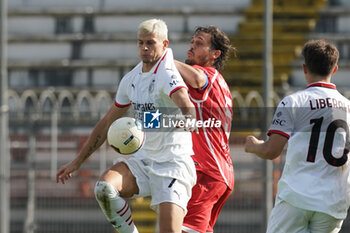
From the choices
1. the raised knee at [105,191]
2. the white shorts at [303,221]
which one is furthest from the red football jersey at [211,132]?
the white shorts at [303,221]

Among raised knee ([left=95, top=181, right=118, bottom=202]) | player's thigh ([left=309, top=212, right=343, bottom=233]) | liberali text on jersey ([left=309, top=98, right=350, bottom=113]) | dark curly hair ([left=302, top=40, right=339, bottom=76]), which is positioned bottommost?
player's thigh ([left=309, top=212, right=343, bottom=233])

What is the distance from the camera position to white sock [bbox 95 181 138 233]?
19.3 feet

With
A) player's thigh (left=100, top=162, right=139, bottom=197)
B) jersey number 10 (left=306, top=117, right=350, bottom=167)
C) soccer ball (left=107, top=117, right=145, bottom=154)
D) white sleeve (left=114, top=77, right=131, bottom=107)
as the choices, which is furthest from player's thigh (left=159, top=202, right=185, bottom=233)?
jersey number 10 (left=306, top=117, right=350, bottom=167)

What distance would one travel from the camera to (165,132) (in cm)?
Answer: 616

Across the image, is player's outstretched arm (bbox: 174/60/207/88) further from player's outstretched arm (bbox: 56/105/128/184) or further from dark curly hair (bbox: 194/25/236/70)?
player's outstretched arm (bbox: 56/105/128/184)

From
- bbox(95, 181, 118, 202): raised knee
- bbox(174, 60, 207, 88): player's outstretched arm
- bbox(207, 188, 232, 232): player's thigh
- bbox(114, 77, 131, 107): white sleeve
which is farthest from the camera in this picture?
bbox(207, 188, 232, 232): player's thigh

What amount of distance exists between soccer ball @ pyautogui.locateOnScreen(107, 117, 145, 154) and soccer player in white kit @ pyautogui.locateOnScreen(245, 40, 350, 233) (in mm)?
949

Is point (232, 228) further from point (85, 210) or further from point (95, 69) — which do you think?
point (95, 69)

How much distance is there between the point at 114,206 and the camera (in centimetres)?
601

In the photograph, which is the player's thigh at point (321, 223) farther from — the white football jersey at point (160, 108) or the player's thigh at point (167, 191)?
the white football jersey at point (160, 108)

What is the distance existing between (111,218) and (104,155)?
5.41 m

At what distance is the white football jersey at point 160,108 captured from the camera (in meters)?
6.09

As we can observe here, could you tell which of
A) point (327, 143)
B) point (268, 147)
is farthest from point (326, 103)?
point (268, 147)

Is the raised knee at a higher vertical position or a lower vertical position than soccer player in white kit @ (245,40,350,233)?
lower
